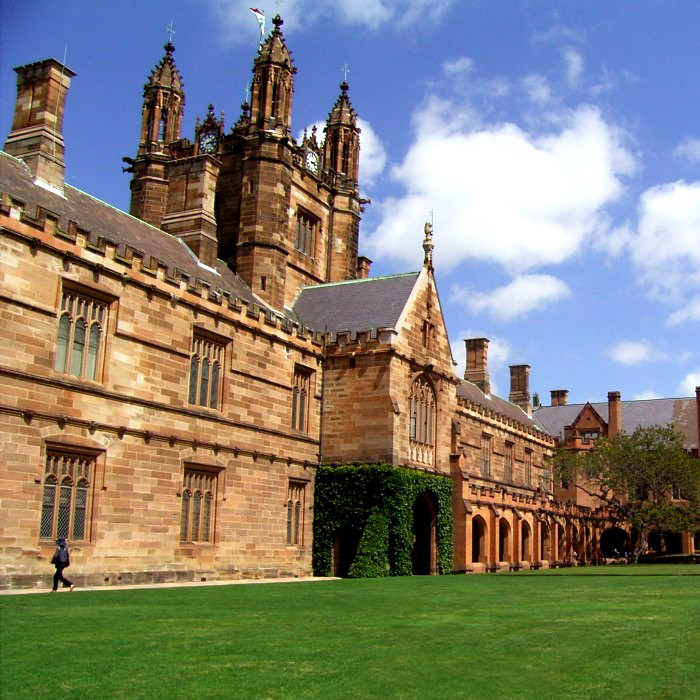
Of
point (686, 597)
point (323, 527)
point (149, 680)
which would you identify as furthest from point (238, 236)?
point (149, 680)

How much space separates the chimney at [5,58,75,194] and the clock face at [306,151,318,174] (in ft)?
49.1

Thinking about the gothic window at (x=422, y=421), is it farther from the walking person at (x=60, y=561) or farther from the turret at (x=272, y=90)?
the walking person at (x=60, y=561)

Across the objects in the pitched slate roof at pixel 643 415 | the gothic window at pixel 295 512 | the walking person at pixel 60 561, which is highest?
the pitched slate roof at pixel 643 415

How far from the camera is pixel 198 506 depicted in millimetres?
26656

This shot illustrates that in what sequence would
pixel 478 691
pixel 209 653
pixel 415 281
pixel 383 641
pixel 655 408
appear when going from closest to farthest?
pixel 478 691
pixel 209 653
pixel 383 641
pixel 415 281
pixel 655 408

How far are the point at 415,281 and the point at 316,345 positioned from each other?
16.4 feet

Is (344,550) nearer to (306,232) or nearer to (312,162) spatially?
(306,232)

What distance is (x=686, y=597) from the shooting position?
19203 mm

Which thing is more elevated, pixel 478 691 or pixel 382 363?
pixel 382 363

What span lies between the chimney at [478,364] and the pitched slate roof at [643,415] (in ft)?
63.4

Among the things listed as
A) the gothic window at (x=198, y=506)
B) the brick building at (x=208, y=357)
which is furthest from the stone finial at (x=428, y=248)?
the gothic window at (x=198, y=506)

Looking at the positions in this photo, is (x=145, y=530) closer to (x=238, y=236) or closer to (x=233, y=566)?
(x=233, y=566)

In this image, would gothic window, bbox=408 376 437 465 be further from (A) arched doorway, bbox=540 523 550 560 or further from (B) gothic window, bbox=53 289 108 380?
(A) arched doorway, bbox=540 523 550 560

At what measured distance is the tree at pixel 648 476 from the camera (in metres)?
50.2
